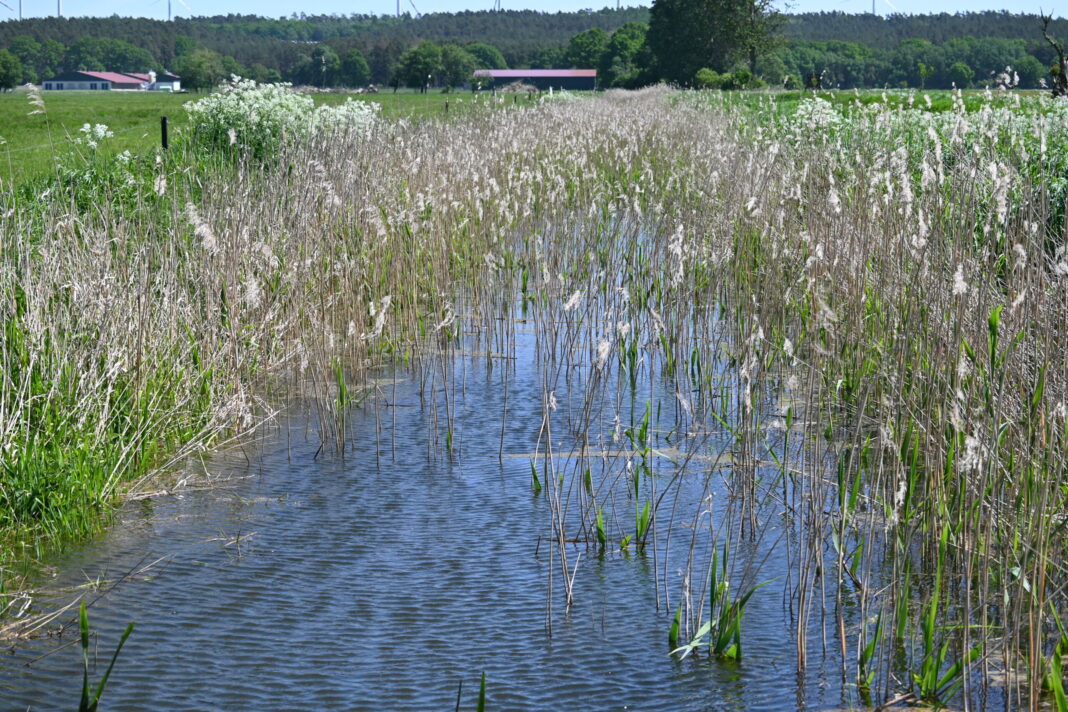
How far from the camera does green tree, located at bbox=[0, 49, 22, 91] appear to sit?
34812 mm

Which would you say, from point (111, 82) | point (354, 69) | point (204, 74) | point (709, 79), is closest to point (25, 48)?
point (709, 79)

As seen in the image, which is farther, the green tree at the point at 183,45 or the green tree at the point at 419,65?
the green tree at the point at 183,45

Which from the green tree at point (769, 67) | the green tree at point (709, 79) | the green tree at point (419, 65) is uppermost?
the green tree at point (769, 67)

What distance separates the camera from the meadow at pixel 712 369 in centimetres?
348

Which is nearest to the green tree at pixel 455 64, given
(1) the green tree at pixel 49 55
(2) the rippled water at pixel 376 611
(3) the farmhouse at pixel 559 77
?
(1) the green tree at pixel 49 55

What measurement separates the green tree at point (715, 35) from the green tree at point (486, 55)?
50.5m

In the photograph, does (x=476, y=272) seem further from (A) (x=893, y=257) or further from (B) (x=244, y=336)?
(A) (x=893, y=257)

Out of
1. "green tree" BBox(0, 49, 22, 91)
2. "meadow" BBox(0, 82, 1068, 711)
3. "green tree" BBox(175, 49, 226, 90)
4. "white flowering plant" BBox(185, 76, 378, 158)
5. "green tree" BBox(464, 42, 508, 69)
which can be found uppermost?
"green tree" BBox(464, 42, 508, 69)

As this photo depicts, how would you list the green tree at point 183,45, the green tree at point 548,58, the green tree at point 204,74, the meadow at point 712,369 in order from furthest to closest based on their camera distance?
the green tree at point 548,58 < the green tree at point 183,45 < the green tree at point 204,74 < the meadow at point 712,369

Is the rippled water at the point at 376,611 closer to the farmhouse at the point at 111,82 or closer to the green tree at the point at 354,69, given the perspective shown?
the farmhouse at the point at 111,82

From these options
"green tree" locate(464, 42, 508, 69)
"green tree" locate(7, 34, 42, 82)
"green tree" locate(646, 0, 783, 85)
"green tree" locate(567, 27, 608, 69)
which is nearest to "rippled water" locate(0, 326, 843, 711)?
"green tree" locate(7, 34, 42, 82)

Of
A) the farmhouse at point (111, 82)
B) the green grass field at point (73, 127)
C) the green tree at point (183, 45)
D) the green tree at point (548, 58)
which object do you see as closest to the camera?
the green grass field at point (73, 127)

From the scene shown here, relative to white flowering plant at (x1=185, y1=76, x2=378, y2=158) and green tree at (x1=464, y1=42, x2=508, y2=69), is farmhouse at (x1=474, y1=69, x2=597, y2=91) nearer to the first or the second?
green tree at (x1=464, y1=42, x2=508, y2=69)

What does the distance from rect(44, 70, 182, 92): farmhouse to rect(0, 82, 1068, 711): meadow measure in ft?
207
